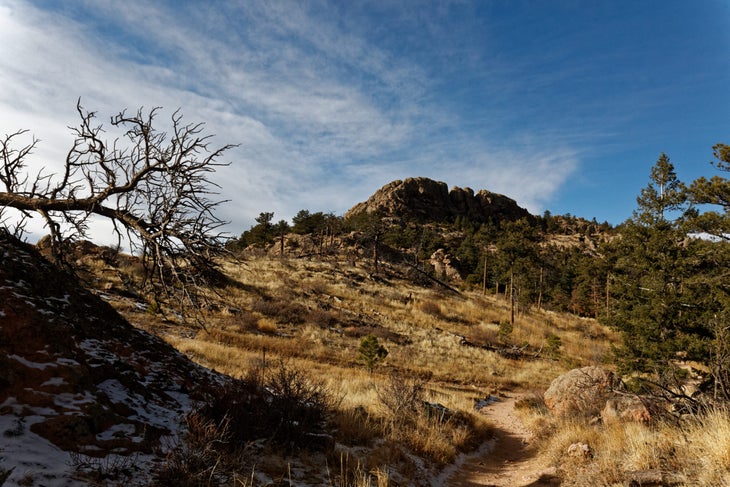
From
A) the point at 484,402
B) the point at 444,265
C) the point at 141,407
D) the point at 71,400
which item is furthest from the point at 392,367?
the point at 444,265

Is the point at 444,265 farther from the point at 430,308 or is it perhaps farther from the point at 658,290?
the point at 658,290

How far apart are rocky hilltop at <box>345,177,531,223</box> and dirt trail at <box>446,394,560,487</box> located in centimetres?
10270

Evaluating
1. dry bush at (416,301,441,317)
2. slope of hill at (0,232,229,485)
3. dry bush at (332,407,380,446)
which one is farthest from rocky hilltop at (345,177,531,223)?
slope of hill at (0,232,229,485)

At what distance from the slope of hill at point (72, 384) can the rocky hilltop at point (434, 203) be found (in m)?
108

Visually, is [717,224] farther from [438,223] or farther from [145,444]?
[438,223]

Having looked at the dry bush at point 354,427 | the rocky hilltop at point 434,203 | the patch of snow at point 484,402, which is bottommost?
the patch of snow at point 484,402

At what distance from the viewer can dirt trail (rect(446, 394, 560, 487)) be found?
7035 millimetres

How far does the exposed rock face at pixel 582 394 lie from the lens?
11.4 meters

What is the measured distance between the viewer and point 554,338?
93.1ft

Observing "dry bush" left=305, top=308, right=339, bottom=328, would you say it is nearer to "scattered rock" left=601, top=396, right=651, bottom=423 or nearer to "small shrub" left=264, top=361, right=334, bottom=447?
"scattered rock" left=601, top=396, right=651, bottom=423

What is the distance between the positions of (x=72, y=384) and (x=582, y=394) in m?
13.3

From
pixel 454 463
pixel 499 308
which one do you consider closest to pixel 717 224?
pixel 454 463

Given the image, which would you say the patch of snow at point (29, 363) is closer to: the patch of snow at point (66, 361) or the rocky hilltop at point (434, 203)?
the patch of snow at point (66, 361)

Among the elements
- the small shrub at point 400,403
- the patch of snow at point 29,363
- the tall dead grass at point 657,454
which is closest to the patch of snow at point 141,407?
the patch of snow at point 29,363
